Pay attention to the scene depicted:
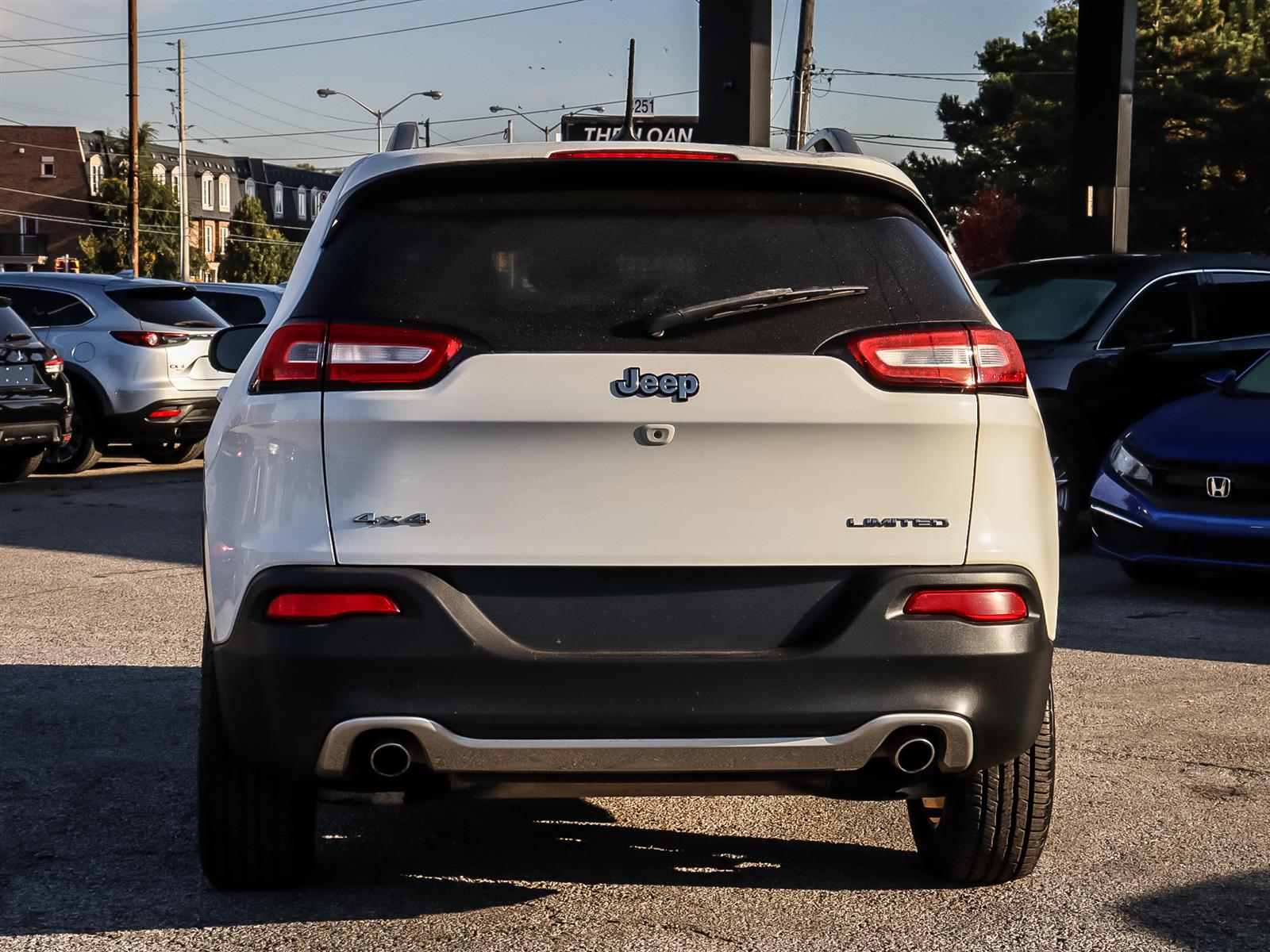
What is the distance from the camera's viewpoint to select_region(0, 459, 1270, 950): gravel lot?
12.4 ft

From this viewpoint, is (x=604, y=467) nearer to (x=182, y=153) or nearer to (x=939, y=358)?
(x=939, y=358)

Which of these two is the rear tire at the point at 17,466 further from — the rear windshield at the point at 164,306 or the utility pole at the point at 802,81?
the utility pole at the point at 802,81

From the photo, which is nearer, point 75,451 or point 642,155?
point 642,155

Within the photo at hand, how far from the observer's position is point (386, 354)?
345 centimetres

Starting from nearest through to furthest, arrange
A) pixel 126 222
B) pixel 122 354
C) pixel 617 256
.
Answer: pixel 617 256 < pixel 122 354 < pixel 126 222

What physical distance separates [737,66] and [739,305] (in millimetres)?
13294

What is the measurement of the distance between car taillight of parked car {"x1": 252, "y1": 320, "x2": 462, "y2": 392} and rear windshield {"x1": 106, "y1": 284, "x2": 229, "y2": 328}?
12.7 meters

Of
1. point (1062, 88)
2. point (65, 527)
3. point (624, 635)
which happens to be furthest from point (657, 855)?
point (1062, 88)

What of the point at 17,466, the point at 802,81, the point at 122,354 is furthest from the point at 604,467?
the point at 802,81

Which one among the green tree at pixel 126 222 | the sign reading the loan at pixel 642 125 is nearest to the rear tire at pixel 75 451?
the sign reading the loan at pixel 642 125

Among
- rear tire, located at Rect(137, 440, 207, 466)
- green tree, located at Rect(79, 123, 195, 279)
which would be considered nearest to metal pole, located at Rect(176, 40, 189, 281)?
green tree, located at Rect(79, 123, 195, 279)

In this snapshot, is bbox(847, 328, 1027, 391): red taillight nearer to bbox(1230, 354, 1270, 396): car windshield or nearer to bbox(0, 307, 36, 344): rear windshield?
bbox(1230, 354, 1270, 396): car windshield

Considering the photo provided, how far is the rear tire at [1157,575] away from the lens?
370 inches

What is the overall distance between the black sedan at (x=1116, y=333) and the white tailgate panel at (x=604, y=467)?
732 cm
